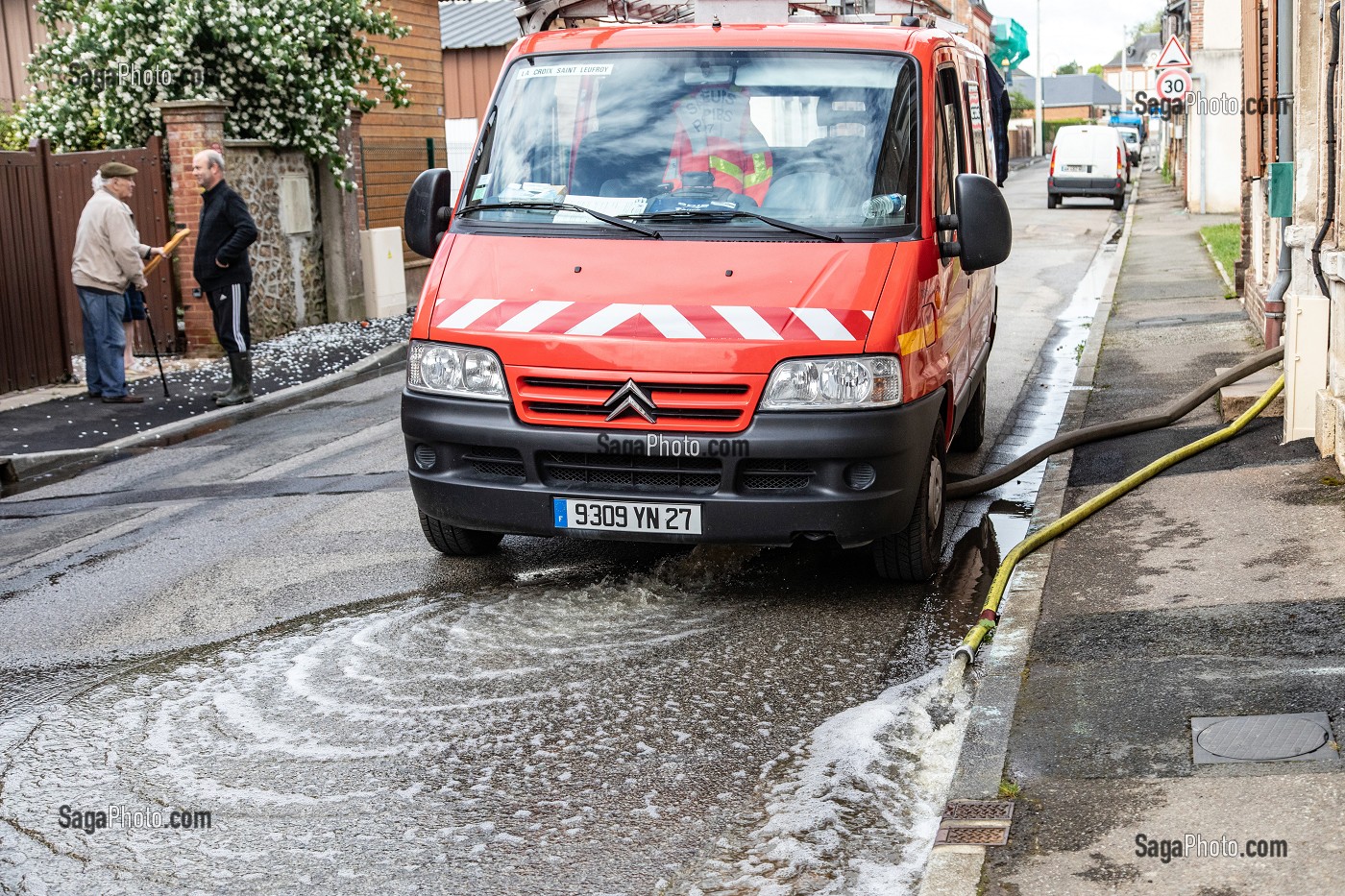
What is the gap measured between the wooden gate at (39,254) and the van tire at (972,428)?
8166 mm

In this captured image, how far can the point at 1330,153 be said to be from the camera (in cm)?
834

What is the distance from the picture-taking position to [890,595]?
6.44 metres

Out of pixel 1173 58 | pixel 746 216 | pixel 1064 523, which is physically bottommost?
pixel 1064 523

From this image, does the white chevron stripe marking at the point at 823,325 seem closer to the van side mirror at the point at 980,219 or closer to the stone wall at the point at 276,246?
the van side mirror at the point at 980,219

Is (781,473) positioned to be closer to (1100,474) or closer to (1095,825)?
(1095,825)

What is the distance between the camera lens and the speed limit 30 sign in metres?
27.6

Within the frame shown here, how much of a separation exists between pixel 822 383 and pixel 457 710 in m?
1.86

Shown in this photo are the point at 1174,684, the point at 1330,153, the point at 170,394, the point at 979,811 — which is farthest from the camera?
the point at 170,394

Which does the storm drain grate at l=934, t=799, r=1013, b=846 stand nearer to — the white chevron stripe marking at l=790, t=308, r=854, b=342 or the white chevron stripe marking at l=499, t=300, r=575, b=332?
the white chevron stripe marking at l=790, t=308, r=854, b=342

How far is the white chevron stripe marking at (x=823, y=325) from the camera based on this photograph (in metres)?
5.80

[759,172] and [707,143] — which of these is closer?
[759,172]

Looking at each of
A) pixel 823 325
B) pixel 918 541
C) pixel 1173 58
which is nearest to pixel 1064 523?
pixel 918 541

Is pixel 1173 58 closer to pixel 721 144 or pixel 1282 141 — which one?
pixel 1282 141

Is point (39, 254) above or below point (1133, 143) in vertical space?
below
